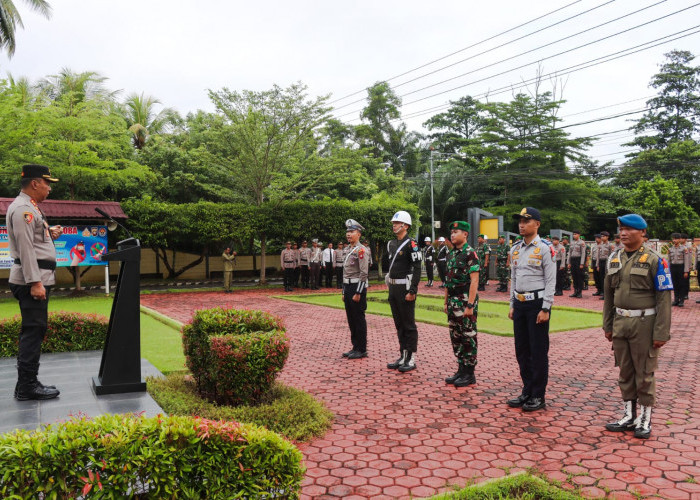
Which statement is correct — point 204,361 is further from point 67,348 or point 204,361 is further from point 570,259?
point 570,259

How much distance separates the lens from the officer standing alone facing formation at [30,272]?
4.45m

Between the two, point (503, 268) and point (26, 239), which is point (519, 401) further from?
point (503, 268)

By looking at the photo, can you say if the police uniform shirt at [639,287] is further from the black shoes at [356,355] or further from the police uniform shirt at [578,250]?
the police uniform shirt at [578,250]

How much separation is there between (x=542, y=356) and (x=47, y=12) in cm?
2166

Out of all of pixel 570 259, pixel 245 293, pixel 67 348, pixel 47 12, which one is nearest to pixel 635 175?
pixel 570 259

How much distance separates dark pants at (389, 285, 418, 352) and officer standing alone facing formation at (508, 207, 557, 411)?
4.96ft

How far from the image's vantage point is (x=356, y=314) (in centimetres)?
715

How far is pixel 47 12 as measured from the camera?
19188 mm

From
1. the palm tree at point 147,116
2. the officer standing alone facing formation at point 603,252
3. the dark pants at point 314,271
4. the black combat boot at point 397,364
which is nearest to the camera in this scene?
the black combat boot at point 397,364

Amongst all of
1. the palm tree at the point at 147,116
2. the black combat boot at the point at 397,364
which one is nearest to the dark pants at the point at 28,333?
the black combat boot at the point at 397,364

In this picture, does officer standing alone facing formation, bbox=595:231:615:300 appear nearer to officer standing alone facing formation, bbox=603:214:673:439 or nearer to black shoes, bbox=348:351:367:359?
black shoes, bbox=348:351:367:359

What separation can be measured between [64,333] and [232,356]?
3.58 metres

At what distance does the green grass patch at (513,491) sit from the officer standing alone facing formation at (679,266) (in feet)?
41.6

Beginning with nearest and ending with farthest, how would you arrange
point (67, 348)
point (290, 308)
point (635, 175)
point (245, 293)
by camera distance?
point (67, 348)
point (290, 308)
point (245, 293)
point (635, 175)
